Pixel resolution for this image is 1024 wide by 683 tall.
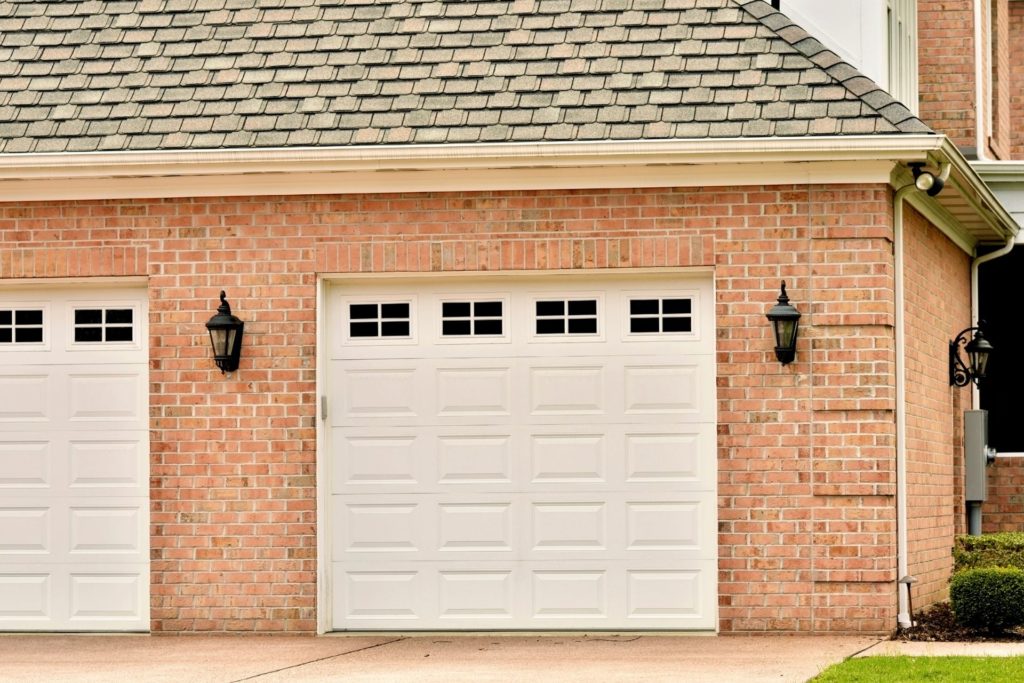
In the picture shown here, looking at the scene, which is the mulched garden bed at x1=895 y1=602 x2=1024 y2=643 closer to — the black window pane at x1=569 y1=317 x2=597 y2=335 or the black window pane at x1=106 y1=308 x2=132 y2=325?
the black window pane at x1=569 y1=317 x2=597 y2=335

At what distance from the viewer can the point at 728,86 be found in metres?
12.0

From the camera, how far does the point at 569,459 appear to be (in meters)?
12.0

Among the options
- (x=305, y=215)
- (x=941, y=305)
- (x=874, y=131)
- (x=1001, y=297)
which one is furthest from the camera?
(x=1001, y=297)

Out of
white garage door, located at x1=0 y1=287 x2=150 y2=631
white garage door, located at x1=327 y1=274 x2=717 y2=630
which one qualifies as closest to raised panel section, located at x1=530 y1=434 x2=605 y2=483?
white garage door, located at x1=327 y1=274 x2=717 y2=630

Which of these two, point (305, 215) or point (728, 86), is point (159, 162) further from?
point (728, 86)

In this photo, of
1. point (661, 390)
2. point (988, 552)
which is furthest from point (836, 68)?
point (988, 552)

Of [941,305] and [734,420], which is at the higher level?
[941,305]

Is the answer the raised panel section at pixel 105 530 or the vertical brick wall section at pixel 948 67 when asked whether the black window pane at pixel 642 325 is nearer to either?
the raised panel section at pixel 105 530

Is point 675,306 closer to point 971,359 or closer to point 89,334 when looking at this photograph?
point 971,359

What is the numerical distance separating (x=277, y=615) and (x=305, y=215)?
2.86 meters

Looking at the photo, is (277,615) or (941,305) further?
(941,305)

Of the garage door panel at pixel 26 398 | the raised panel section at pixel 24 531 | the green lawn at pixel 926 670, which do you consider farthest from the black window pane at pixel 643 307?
the raised panel section at pixel 24 531

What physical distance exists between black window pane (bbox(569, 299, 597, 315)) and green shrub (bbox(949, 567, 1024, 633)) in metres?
3.17

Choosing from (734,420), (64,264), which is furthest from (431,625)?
(64,264)
